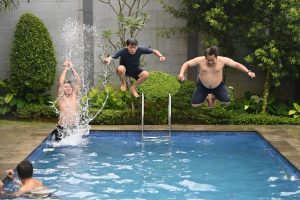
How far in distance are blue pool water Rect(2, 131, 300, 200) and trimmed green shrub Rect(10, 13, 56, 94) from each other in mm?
2554

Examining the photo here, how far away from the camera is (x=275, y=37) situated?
42.6 feet

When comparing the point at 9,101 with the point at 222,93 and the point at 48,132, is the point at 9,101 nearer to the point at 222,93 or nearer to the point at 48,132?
the point at 48,132

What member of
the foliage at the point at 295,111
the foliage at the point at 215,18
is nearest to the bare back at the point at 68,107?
the foliage at the point at 215,18

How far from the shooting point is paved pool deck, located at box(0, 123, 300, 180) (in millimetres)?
9008

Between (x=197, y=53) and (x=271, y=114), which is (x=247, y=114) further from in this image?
(x=197, y=53)

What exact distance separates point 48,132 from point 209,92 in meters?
3.53

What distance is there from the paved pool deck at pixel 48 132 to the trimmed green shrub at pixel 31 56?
1.43 metres

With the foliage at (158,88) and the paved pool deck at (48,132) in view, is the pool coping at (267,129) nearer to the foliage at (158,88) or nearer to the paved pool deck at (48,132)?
the paved pool deck at (48,132)

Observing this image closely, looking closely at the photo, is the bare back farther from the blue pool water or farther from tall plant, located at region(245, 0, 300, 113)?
tall plant, located at region(245, 0, 300, 113)

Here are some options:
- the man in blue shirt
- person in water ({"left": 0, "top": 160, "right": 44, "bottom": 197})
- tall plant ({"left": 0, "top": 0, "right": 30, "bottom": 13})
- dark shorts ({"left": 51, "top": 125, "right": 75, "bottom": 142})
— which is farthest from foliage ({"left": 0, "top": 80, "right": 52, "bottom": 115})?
person in water ({"left": 0, "top": 160, "right": 44, "bottom": 197})

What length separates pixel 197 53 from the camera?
1446cm

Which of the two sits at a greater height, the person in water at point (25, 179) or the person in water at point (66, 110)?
the person in water at point (66, 110)

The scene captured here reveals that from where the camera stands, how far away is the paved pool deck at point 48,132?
9.01 metres

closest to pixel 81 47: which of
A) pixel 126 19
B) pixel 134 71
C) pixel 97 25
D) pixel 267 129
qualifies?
pixel 97 25
